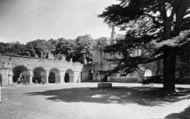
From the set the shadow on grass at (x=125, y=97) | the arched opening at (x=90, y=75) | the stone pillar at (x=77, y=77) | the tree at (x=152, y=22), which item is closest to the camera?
the shadow on grass at (x=125, y=97)

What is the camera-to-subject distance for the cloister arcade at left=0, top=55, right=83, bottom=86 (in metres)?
24.2

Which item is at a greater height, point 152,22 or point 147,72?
point 152,22

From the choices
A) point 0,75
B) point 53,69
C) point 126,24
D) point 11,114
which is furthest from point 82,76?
point 11,114

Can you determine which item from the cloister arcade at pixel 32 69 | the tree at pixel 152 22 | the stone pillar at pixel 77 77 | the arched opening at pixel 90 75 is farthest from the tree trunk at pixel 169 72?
the arched opening at pixel 90 75

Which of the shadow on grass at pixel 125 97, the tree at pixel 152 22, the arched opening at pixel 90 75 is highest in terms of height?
the tree at pixel 152 22

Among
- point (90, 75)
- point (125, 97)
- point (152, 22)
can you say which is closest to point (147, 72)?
point (90, 75)

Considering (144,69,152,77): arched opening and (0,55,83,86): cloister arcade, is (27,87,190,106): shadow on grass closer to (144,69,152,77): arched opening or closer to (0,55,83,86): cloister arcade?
(0,55,83,86): cloister arcade

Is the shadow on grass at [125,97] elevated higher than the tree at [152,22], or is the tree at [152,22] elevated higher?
the tree at [152,22]

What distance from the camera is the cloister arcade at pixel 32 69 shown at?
24.2 meters

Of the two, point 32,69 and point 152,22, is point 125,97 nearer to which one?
point 152,22

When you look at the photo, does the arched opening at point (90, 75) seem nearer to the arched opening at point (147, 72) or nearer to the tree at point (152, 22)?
the arched opening at point (147, 72)

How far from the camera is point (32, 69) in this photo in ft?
92.7

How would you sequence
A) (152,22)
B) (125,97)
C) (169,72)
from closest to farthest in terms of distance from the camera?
(125,97) → (169,72) → (152,22)

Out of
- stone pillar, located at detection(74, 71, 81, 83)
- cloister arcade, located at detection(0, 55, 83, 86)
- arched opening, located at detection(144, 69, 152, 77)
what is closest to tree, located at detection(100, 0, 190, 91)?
cloister arcade, located at detection(0, 55, 83, 86)
